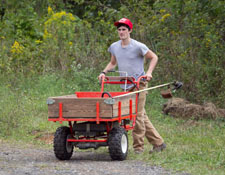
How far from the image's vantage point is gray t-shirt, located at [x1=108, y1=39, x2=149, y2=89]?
7.80 m

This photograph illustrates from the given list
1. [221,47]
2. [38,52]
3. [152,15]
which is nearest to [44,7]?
[38,52]

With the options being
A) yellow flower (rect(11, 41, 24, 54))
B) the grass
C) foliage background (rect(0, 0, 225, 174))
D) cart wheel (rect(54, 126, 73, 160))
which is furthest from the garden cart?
yellow flower (rect(11, 41, 24, 54))

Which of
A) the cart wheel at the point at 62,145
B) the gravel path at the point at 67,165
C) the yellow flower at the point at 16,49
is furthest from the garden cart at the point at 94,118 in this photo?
the yellow flower at the point at 16,49

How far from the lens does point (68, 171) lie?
6.39 m

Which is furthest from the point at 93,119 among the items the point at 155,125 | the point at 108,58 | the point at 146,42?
the point at 108,58

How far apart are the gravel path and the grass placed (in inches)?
14.5

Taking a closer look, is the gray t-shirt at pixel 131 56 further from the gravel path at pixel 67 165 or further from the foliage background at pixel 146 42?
the foliage background at pixel 146 42

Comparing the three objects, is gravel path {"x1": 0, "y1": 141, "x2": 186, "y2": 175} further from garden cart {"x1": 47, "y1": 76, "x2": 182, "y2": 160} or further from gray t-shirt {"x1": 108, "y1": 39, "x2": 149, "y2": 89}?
gray t-shirt {"x1": 108, "y1": 39, "x2": 149, "y2": 89}

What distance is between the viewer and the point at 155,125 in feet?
36.6

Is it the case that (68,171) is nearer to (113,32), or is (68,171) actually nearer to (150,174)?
(150,174)

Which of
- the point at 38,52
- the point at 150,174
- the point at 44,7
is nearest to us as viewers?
the point at 150,174

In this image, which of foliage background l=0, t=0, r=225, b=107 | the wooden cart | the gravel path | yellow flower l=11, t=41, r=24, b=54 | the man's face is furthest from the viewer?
yellow flower l=11, t=41, r=24, b=54

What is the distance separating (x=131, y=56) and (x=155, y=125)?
3591mm

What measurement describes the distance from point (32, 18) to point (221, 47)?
319 inches
